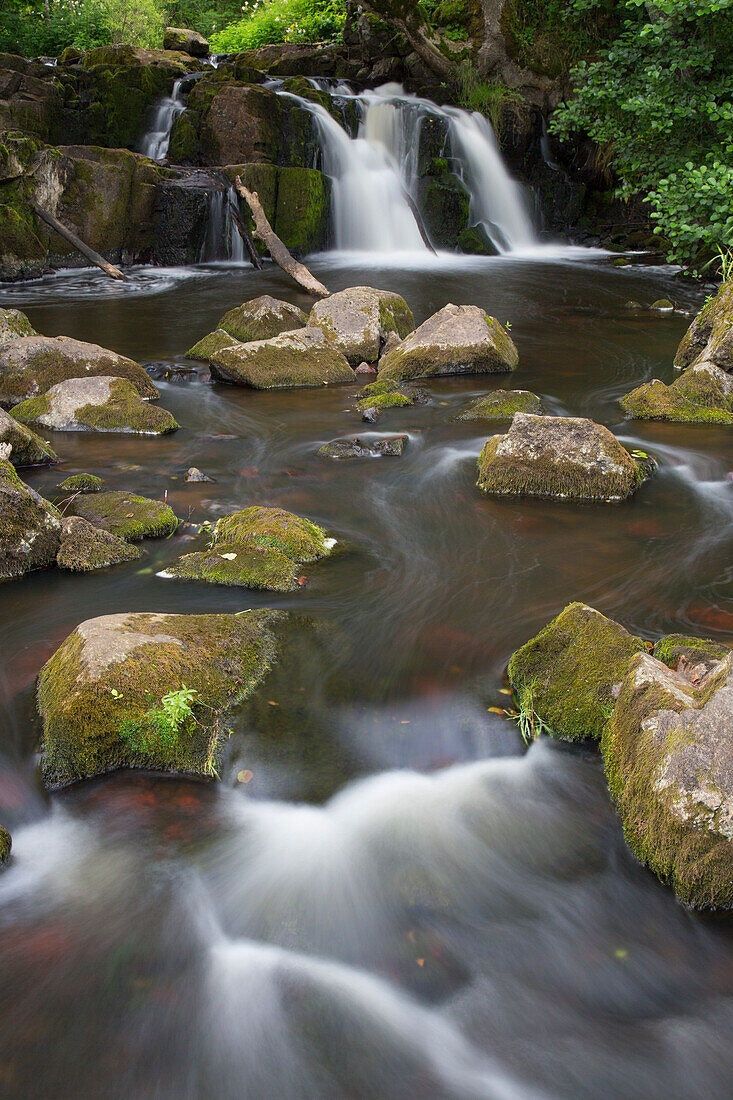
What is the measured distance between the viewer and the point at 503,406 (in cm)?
908

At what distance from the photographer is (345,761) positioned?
379 cm

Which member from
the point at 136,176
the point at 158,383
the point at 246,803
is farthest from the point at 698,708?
the point at 136,176

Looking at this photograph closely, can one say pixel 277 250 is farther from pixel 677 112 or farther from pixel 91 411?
pixel 91 411

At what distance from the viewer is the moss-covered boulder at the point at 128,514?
590 centimetres

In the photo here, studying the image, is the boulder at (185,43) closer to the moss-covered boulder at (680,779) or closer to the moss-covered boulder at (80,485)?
the moss-covered boulder at (80,485)

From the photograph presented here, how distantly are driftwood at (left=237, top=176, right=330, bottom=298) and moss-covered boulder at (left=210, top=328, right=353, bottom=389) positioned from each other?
159 inches

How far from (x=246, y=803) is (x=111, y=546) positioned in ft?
8.71

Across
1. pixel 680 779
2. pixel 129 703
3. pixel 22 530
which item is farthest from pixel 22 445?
pixel 680 779

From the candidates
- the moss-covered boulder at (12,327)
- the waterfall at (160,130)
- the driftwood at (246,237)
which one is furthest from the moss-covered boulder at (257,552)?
the waterfall at (160,130)

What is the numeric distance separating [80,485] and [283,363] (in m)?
4.25

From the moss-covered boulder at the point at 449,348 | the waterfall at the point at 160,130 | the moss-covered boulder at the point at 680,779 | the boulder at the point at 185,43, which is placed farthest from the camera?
the boulder at the point at 185,43

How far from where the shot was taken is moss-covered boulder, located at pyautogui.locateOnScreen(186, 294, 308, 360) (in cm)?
1104

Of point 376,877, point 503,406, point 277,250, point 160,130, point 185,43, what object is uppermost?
point 185,43

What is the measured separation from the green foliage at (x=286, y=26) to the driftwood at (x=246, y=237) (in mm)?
13920
